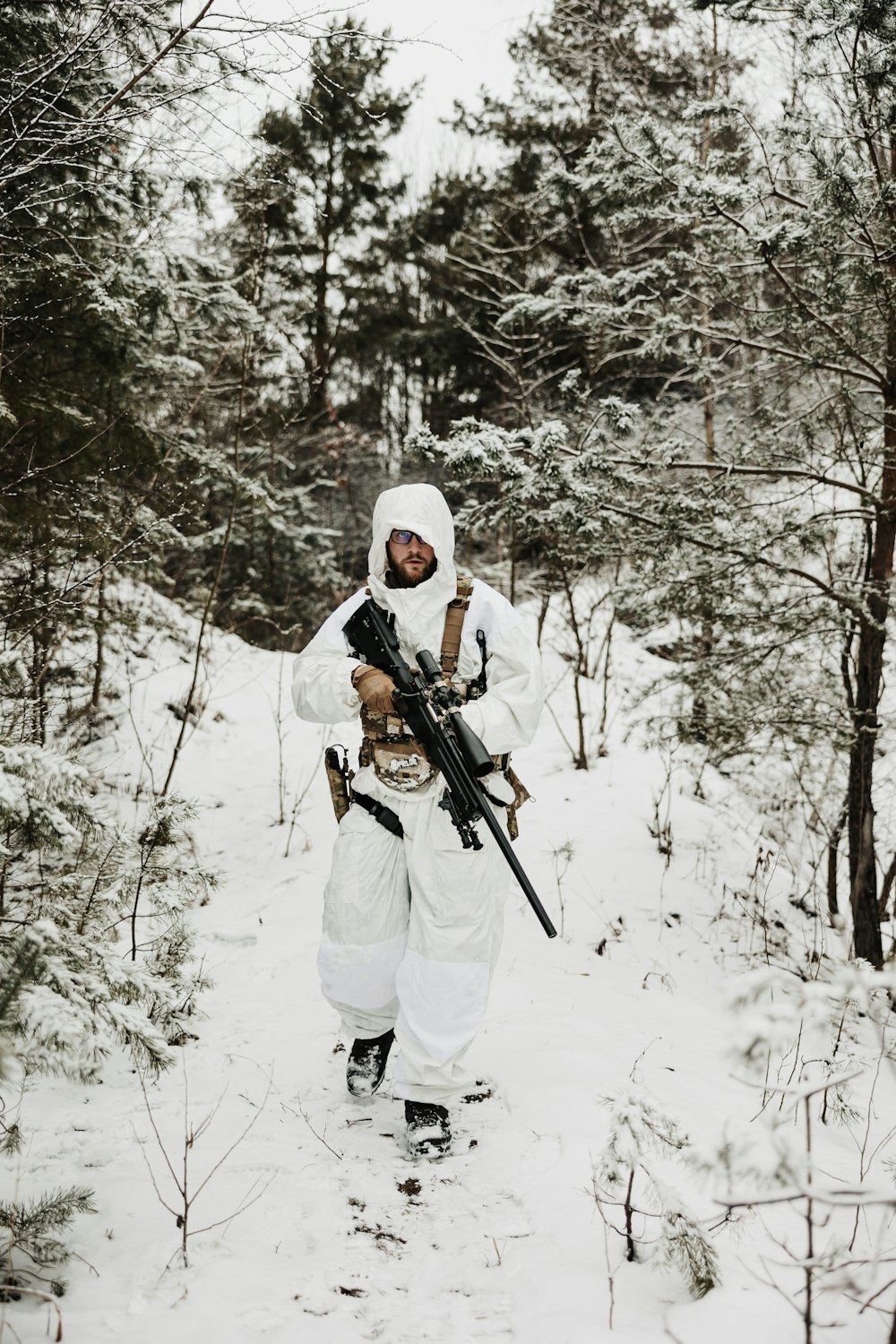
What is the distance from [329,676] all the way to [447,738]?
51cm

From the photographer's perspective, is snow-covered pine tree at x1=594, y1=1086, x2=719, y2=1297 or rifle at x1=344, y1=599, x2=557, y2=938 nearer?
snow-covered pine tree at x1=594, y1=1086, x2=719, y2=1297

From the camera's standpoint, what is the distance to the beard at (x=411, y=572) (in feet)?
9.25

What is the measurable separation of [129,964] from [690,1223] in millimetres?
1425

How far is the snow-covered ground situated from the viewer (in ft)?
5.92

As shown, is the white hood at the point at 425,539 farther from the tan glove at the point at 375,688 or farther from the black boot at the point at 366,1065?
the black boot at the point at 366,1065

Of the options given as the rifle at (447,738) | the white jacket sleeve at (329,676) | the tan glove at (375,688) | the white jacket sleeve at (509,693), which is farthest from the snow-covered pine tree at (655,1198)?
the white jacket sleeve at (329,676)

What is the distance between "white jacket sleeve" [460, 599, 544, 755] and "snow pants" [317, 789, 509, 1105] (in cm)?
30

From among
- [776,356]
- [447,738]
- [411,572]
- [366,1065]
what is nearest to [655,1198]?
[366,1065]

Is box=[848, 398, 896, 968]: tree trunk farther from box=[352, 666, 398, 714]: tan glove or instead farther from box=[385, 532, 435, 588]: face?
box=[352, 666, 398, 714]: tan glove

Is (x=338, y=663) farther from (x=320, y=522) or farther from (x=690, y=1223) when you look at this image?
(x=320, y=522)

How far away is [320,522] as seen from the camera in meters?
13.7

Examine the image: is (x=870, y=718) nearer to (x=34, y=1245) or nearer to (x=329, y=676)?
(x=329, y=676)

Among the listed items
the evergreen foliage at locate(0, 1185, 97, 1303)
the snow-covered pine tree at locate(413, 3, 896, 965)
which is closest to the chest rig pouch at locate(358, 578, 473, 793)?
the evergreen foliage at locate(0, 1185, 97, 1303)

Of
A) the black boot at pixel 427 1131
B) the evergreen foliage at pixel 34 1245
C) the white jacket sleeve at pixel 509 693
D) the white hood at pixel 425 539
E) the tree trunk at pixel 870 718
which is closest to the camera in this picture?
the evergreen foliage at pixel 34 1245
